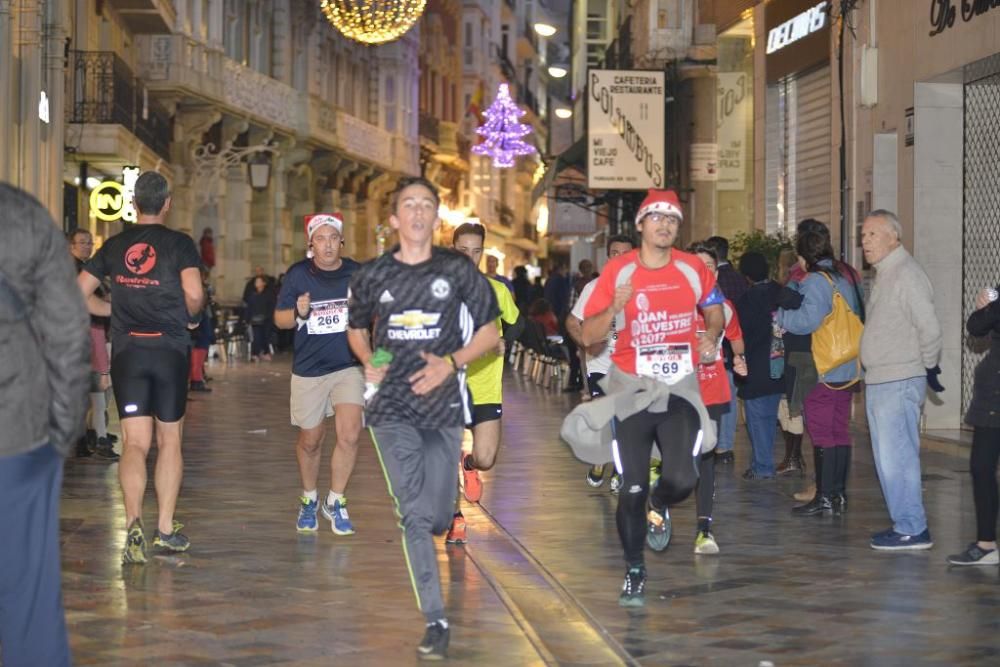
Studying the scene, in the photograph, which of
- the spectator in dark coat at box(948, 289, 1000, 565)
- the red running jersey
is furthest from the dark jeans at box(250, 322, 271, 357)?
the red running jersey

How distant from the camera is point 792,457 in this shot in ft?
49.0

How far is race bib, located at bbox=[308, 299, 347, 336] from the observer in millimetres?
11055

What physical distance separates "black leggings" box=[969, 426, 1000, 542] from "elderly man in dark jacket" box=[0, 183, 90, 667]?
5739mm

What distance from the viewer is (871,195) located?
765 inches

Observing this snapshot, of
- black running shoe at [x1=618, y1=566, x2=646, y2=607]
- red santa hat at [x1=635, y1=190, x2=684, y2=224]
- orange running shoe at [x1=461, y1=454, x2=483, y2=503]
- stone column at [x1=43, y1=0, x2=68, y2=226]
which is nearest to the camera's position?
black running shoe at [x1=618, y1=566, x2=646, y2=607]

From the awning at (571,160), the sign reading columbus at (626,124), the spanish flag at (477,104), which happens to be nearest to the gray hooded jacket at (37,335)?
Result: the sign reading columbus at (626,124)

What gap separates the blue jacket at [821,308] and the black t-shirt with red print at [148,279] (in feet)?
13.9

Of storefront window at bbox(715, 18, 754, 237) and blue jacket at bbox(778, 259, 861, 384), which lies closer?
blue jacket at bbox(778, 259, 861, 384)

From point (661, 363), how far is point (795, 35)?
14373mm

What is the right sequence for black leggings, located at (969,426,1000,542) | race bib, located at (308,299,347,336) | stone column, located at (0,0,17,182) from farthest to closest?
1. stone column, located at (0,0,17,182)
2. race bib, located at (308,299,347,336)
3. black leggings, located at (969,426,1000,542)

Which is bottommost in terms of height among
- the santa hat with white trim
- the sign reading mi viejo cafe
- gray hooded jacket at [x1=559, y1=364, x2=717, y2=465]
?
gray hooded jacket at [x1=559, y1=364, x2=717, y2=465]

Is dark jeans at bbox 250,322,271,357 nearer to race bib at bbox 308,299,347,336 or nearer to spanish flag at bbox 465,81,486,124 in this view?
race bib at bbox 308,299,347,336

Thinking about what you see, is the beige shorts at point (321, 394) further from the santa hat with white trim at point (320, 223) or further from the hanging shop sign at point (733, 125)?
the hanging shop sign at point (733, 125)

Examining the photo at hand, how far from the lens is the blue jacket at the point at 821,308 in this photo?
1213cm
